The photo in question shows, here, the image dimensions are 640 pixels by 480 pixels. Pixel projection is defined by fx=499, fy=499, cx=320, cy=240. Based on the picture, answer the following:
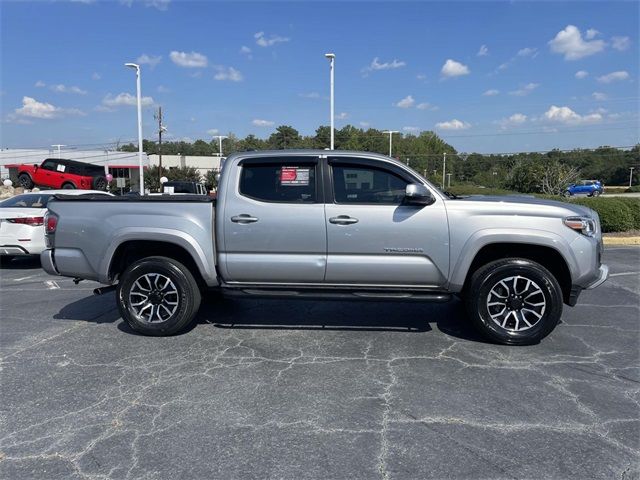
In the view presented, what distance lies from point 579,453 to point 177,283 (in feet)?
12.8

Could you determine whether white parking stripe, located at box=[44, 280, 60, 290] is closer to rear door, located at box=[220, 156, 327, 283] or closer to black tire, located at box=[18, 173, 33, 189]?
rear door, located at box=[220, 156, 327, 283]

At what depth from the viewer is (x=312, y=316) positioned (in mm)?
6133

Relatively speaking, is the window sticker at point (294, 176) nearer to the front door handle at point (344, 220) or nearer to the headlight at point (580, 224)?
the front door handle at point (344, 220)

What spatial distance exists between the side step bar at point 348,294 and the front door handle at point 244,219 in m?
0.72

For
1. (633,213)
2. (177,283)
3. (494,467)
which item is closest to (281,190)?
(177,283)

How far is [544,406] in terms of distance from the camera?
373 centimetres

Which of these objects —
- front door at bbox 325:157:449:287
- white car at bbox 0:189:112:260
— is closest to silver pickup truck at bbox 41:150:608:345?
front door at bbox 325:157:449:287

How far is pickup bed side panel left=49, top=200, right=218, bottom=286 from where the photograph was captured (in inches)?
204

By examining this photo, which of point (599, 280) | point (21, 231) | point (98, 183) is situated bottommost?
point (599, 280)

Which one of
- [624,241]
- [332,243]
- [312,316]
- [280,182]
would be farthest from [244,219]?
[624,241]

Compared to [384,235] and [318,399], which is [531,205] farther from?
[318,399]

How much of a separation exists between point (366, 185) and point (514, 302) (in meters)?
1.89

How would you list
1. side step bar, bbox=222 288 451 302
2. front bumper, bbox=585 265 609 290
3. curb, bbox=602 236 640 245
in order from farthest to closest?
curb, bbox=602 236 640 245
side step bar, bbox=222 288 451 302
front bumper, bbox=585 265 609 290

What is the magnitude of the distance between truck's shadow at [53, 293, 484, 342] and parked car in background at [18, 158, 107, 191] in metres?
23.8
